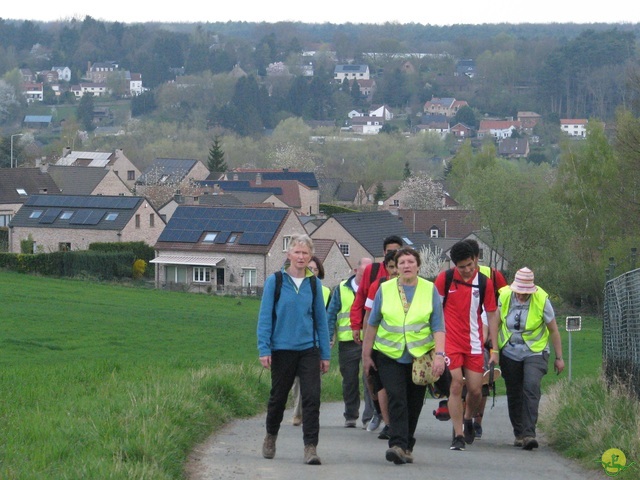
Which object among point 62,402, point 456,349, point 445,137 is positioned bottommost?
point 445,137

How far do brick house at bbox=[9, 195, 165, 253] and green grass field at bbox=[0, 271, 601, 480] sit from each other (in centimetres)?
3178

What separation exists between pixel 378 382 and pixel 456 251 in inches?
55.4

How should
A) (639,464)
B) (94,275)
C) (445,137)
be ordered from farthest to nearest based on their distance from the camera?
1. (445,137)
2. (94,275)
3. (639,464)

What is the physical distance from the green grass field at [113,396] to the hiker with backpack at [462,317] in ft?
8.02

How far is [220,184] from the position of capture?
4011 inches

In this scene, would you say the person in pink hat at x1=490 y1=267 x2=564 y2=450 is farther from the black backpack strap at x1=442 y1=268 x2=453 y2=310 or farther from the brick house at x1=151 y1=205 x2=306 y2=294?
the brick house at x1=151 y1=205 x2=306 y2=294

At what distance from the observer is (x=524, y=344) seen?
1237 centimetres

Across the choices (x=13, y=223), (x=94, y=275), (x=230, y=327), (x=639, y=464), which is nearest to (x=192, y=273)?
(x=94, y=275)

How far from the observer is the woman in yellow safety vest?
10672 millimetres

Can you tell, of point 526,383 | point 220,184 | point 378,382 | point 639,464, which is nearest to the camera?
point 639,464

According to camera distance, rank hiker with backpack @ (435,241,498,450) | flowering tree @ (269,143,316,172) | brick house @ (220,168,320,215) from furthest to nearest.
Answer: flowering tree @ (269,143,316,172), brick house @ (220,168,320,215), hiker with backpack @ (435,241,498,450)

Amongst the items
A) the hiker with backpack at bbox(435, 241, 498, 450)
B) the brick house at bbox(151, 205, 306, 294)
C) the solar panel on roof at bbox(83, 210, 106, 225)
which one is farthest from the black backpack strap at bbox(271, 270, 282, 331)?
the solar panel on roof at bbox(83, 210, 106, 225)

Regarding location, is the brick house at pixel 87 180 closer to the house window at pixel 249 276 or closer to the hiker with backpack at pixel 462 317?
the house window at pixel 249 276

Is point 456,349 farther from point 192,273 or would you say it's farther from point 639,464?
point 192,273
